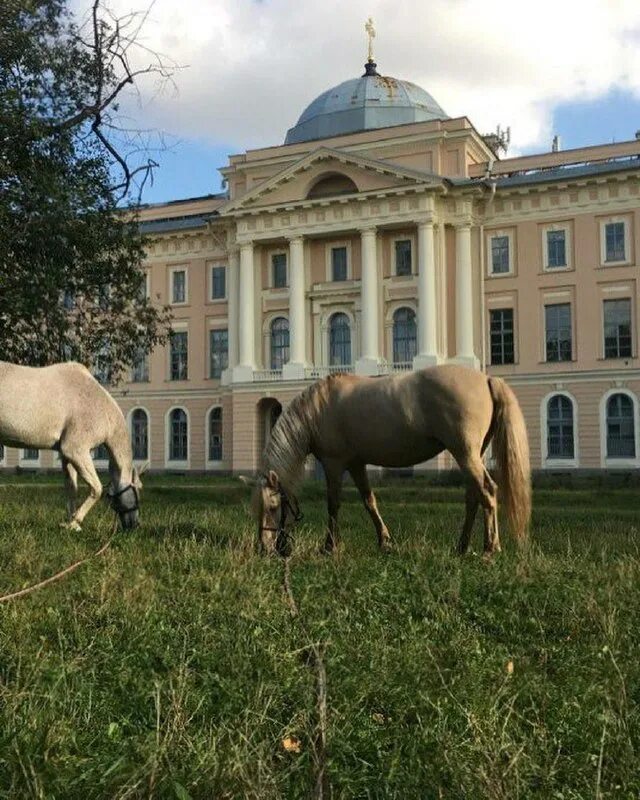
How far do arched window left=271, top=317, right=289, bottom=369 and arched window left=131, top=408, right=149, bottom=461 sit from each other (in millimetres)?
9952

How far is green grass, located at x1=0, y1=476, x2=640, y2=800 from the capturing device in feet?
10.6

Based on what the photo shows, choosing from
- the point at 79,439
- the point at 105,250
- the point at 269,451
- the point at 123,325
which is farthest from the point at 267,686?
the point at 123,325

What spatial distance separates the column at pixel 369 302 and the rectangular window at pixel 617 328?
11727mm

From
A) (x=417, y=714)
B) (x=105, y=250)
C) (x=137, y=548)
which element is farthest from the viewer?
(x=105, y=250)

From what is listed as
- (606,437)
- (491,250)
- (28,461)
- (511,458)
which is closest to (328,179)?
(491,250)

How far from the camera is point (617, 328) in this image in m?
43.0

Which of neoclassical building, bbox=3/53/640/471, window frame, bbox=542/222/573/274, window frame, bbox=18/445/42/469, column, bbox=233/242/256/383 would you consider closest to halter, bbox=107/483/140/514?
neoclassical building, bbox=3/53/640/471

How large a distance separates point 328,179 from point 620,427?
20.5m

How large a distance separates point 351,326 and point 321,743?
45.1 m

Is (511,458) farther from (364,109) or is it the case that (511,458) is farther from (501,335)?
(364,109)

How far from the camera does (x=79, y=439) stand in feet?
32.1

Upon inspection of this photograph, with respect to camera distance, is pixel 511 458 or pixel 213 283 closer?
pixel 511 458

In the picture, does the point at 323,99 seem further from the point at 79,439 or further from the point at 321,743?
the point at 321,743

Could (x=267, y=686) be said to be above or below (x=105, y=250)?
below
